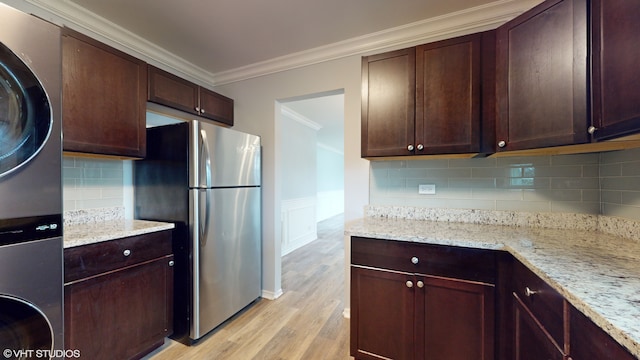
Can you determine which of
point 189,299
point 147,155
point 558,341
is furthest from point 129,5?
point 558,341

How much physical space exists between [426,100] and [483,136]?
0.42 m

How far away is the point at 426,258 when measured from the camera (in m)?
1.41

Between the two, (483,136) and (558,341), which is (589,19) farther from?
(558,341)

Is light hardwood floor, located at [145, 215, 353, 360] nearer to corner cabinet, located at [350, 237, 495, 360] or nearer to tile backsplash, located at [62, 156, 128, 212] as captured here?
corner cabinet, located at [350, 237, 495, 360]

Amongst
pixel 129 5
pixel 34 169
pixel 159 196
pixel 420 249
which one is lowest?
pixel 420 249

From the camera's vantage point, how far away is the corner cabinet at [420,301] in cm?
131

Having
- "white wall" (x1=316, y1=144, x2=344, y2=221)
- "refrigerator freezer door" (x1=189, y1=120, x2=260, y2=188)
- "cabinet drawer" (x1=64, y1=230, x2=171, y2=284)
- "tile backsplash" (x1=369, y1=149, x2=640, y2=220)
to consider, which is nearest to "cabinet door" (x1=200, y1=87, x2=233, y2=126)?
"refrigerator freezer door" (x1=189, y1=120, x2=260, y2=188)

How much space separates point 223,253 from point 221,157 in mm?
790

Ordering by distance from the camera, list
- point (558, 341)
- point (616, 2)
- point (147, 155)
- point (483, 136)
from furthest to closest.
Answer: point (147, 155), point (483, 136), point (616, 2), point (558, 341)

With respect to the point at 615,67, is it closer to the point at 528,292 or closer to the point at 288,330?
the point at 528,292

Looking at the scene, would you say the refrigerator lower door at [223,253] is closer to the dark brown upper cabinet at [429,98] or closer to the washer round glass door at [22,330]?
the washer round glass door at [22,330]

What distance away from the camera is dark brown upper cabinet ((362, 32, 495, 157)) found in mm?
1586

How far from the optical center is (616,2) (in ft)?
3.20

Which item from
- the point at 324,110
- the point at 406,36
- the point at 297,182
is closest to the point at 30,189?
the point at 406,36
